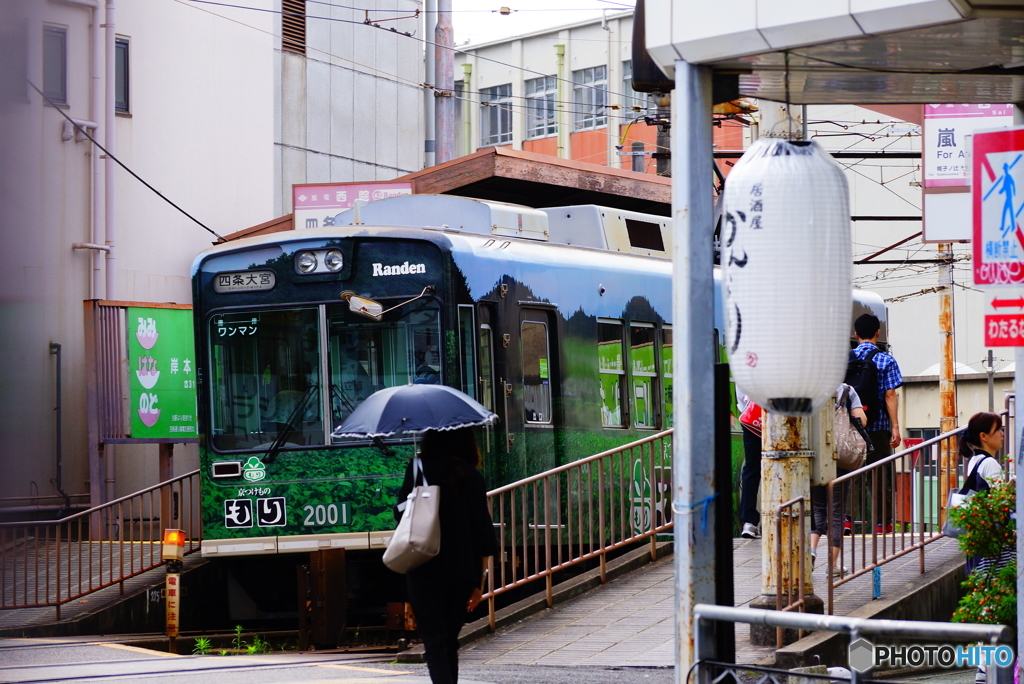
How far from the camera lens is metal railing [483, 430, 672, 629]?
33.7 feet

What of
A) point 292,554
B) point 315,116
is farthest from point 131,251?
point 292,554

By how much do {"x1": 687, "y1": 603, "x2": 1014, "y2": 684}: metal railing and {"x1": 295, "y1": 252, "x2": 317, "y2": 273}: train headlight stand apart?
688cm

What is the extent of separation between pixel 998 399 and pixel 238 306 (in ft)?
97.6

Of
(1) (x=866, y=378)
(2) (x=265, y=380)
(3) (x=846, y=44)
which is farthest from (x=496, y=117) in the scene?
(3) (x=846, y=44)

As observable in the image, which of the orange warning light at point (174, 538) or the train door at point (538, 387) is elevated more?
the train door at point (538, 387)

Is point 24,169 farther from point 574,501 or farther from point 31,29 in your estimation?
point 574,501

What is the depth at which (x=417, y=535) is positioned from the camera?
626 centimetres

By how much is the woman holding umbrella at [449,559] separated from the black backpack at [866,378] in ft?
16.9

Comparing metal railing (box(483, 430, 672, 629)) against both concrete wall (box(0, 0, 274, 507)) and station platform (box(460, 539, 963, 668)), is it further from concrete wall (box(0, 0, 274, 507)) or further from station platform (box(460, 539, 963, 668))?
concrete wall (box(0, 0, 274, 507))

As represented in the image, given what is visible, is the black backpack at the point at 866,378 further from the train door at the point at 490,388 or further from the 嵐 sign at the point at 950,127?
the train door at the point at 490,388

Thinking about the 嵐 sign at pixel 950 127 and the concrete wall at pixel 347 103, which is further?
the concrete wall at pixel 347 103

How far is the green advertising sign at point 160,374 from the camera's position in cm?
1502

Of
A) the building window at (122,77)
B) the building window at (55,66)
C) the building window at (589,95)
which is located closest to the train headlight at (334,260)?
the building window at (122,77)

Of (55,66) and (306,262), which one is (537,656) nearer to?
(306,262)
